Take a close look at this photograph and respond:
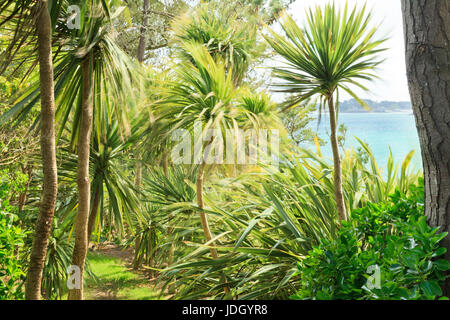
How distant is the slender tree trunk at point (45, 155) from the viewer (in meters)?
1.85

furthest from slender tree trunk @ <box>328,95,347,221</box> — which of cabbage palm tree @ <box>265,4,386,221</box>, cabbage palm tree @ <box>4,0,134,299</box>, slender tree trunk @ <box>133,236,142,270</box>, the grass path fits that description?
slender tree trunk @ <box>133,236,142,270</box>

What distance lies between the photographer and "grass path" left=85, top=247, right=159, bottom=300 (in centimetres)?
523

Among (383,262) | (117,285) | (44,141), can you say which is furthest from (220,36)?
(117,285)

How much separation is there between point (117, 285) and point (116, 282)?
0.14m

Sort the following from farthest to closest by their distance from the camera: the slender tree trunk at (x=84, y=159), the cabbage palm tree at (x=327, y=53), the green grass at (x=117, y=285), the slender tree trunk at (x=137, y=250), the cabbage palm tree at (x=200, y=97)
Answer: the slender tree trunk at (x=137, y=250) < the green grass at (x=117, y=285) < the slender tree trunk at (x=84, y=159) < the cabbage palm tree at (x=200, y=97) < the cabbage palm tree at (x=327, y=53)

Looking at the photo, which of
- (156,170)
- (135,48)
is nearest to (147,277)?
(156,170)

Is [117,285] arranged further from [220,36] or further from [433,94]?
[433,94]

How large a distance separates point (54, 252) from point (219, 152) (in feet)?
8.23

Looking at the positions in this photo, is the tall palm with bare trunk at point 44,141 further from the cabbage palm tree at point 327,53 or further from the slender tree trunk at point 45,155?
the cabbage palm tree at point 327,53

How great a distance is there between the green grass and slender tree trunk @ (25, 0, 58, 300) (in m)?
3.05

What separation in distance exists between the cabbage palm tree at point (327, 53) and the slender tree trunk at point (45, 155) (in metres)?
1.12

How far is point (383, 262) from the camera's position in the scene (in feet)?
3.59

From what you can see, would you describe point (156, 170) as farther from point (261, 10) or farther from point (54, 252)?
point (261, 10)

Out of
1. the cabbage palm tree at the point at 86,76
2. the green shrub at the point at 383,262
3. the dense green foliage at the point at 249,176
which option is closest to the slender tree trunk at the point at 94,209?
the dense green foliage at the point at 249,176
